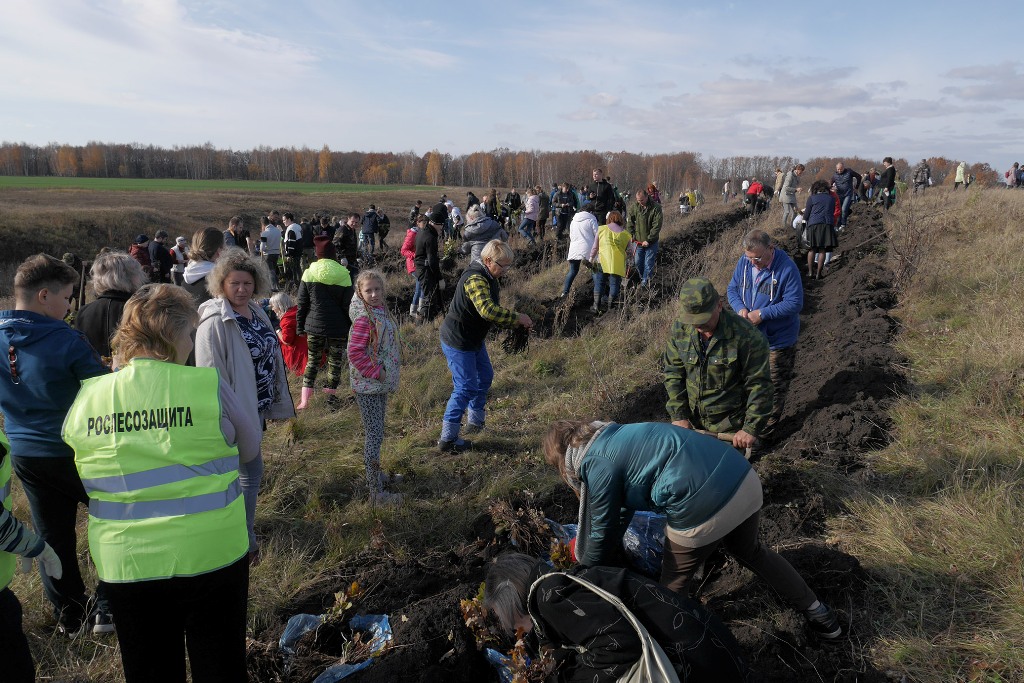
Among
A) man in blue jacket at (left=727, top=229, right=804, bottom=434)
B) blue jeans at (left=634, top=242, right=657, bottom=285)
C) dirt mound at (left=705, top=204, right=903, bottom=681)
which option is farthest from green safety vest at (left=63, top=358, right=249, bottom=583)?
blue jeans at (left=634, top=242, right=657, bottom=285)

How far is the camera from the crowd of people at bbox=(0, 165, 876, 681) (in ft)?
6.65

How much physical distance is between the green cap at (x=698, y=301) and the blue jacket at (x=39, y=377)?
316 centimetres

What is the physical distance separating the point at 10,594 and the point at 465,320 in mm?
3531

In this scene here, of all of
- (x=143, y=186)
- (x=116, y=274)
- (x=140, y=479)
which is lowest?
(x=140, y=479)

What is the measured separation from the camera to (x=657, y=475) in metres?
2.62

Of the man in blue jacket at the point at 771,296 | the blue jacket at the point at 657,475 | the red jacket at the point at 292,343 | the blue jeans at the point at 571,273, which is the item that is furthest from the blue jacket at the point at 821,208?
the blue jacket at the point at 657,475

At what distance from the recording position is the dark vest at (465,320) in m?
5.30

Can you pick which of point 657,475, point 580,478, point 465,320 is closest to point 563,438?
point 580,478

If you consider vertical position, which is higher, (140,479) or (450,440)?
(140,479)

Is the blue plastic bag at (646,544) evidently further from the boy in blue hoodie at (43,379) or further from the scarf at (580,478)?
the boy in blue hoodie at (43,379)

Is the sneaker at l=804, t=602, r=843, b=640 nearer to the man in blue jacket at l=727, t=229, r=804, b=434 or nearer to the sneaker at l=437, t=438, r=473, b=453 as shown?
the man in blue jacket at l=727, t=229, r=804, b=434

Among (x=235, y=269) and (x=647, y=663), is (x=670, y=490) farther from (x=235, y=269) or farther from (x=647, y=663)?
(x=235, y=269)

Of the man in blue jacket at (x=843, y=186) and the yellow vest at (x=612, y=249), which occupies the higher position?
the man in blue jacket at (x=843, y=186)

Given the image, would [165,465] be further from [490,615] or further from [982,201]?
[982,201]
